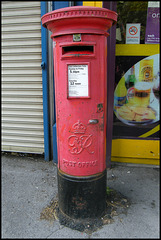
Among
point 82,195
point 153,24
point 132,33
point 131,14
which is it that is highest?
point 131,14

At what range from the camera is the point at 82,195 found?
92.7 inches

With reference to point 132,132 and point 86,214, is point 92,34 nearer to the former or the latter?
point 86,214

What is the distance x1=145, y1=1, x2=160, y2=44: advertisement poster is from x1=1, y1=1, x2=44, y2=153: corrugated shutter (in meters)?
1.82

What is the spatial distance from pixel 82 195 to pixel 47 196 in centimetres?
83

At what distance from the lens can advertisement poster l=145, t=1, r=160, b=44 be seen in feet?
11.3

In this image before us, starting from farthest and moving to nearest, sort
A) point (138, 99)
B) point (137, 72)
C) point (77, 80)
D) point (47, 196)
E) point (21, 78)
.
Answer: point (21, 78)
point (138, 99)
point (137, 72)
point (47, 196)
point (77, 80)

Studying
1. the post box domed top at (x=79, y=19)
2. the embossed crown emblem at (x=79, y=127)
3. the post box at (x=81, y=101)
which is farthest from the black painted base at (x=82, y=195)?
the post box domed top at (x=79, y=19)

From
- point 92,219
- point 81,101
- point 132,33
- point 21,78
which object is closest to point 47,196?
point 92,219

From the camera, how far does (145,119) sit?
3816mm

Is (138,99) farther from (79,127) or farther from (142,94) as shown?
(79,127)

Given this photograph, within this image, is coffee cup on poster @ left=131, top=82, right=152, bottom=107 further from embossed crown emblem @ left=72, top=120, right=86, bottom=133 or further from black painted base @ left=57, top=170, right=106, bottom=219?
embossed crown emblem @ left=72, top=120, right=86, bottom=133

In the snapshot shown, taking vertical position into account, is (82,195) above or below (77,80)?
below

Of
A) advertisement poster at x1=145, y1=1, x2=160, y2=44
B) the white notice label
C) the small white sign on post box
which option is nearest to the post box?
the white notice label

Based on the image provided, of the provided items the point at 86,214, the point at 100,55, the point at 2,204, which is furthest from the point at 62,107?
the point at 2,204
